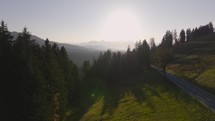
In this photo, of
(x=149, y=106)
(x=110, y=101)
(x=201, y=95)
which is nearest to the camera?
(x=149, y=106)

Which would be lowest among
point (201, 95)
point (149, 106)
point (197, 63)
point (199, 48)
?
point (149, 106)

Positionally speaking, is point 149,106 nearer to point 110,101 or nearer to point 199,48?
point 110,101

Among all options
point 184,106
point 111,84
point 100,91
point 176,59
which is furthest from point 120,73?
point 184,106

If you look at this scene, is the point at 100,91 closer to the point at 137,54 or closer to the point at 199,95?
the point at 137,54

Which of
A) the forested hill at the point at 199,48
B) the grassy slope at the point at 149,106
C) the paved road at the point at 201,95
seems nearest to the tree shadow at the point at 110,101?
the grassy slope at the point at 149,106

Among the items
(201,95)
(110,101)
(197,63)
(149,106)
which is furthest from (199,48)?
(149,106)

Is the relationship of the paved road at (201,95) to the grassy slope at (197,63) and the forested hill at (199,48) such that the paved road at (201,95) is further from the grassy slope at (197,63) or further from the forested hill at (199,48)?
the forested hill at (199,48)
